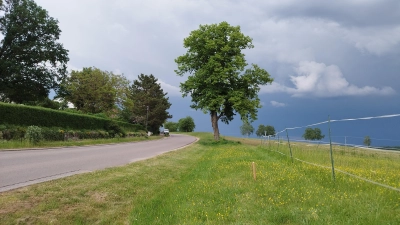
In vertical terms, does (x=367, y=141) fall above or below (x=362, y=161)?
above

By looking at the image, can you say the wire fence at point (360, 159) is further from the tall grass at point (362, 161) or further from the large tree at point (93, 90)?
the large tree at point (93, 90)

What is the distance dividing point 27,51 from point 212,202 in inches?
1439

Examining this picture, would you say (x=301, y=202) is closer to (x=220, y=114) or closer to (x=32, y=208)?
(x=32, y=208)

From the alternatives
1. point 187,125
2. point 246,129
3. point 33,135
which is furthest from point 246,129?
point 33,135

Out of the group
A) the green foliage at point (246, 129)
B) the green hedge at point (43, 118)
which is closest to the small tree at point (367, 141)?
the green hedge at point (43, 118)

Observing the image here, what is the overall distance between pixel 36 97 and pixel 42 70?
12.0 ft

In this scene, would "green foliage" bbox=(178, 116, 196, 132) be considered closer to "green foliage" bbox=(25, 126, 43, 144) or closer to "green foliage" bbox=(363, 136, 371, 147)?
"green foliage" bbox=(25, 126, 43, 144)

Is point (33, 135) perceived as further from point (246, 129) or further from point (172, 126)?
point (172, 126)

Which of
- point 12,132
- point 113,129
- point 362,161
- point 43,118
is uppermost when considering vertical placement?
point 43,118

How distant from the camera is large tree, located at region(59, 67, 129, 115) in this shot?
56688 mm

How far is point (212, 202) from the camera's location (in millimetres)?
6887

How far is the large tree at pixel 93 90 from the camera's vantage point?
2232 inches

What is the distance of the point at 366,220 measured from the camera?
503 cm

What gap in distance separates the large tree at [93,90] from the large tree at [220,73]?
22.4 m
